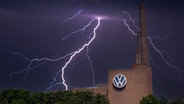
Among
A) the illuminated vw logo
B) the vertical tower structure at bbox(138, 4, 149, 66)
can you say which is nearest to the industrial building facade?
the illuminated vw logo

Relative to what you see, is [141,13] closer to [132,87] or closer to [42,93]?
[132,87]

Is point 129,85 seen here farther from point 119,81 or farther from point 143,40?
point 143,40

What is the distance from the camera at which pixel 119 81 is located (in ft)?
273

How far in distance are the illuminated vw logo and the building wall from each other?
705 millimetres

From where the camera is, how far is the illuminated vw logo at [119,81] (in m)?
82.4

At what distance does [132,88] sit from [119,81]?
3420mm

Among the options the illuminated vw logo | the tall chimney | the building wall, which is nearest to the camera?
the building wall

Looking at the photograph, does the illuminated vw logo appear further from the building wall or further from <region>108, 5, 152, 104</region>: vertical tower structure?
the building wall

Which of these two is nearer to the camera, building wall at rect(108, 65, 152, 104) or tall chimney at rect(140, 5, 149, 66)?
building wall at rect(108, 65, 152, 104)

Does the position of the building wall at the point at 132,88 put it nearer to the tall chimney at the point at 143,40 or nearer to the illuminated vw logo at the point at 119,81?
the illuminated vw logo at the point at 119,81

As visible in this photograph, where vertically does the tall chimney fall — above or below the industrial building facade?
above

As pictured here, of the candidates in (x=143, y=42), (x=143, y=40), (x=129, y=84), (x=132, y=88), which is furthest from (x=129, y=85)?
(x=143, y=40)

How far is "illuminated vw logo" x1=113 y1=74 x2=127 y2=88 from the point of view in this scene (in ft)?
270

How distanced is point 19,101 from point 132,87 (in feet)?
87.0
